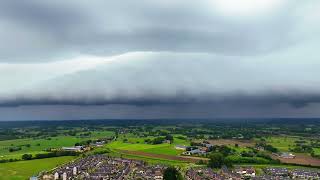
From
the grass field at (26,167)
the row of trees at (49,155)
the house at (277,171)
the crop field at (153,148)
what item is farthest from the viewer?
the crop field at (153,148)

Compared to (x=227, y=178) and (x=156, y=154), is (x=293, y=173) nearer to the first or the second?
(x=227, y=178)

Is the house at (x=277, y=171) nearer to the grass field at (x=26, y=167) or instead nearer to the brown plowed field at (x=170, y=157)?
the brown plowed field at (x=170, y=157)

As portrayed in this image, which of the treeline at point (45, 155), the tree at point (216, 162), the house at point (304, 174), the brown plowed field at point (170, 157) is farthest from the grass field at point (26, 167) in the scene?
the house at point (304, 174)

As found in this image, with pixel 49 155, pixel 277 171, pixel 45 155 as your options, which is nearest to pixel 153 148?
pixel 49 155

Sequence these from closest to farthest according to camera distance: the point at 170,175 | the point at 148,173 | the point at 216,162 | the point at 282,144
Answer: the point at 170,175, the point at 148,173, the point at 216,162, the point at 282,144

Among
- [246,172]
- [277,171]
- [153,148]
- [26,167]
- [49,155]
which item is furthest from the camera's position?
[153,148]

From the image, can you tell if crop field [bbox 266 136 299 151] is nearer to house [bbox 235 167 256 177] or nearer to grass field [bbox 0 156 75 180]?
house [bbox 235 167 256 177]

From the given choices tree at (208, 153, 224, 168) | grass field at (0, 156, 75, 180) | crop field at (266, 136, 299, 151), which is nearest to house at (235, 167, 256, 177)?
tree at (208, 153, 224, 168)

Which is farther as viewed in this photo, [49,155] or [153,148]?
[153,148]

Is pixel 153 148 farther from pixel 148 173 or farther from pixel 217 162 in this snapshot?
pixel 148 173

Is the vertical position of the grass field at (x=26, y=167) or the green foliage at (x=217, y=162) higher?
the green foliage at (x=217, y=162)

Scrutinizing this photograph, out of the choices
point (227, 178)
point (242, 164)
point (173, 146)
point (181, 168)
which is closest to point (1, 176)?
point (181, 168)
